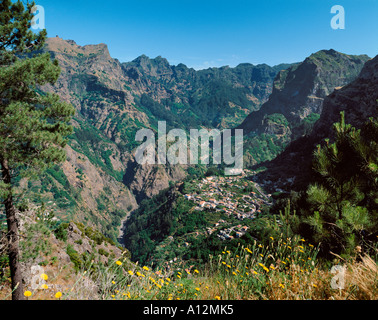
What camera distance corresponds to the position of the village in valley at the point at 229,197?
102m

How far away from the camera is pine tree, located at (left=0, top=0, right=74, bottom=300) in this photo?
8836mm

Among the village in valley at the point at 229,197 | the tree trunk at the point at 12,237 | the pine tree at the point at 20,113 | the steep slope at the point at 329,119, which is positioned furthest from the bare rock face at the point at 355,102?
the tree trunk at the point at 12,237

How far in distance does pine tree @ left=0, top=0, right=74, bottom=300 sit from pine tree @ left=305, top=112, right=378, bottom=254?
11.0 metres

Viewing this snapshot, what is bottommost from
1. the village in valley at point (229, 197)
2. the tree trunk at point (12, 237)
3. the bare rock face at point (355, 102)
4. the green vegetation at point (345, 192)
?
the village in valley at point (229, 197)

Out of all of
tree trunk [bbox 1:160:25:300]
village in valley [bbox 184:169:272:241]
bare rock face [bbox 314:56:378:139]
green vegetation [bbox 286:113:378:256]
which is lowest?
village in valley [bbox 184:169:272:241]

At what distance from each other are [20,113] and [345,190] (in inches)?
Result: 478

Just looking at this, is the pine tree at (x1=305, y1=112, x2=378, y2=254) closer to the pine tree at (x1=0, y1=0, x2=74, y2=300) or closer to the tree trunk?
the pine tree at (x1=0, y1=0, x2=74, y2=300)

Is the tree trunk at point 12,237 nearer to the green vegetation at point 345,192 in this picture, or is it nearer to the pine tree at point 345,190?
the green vegetation at point 345,192

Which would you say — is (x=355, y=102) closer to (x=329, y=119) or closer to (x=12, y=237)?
(x=329, y=119)

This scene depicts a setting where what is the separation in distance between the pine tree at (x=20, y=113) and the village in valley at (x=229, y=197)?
84863 mm

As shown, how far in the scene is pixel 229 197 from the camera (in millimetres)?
122250

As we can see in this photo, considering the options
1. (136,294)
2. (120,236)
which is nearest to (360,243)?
(136,294)

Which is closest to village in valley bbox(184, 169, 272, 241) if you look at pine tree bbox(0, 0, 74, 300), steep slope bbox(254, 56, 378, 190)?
steep slope bbox(254, 56, 378, 190)
